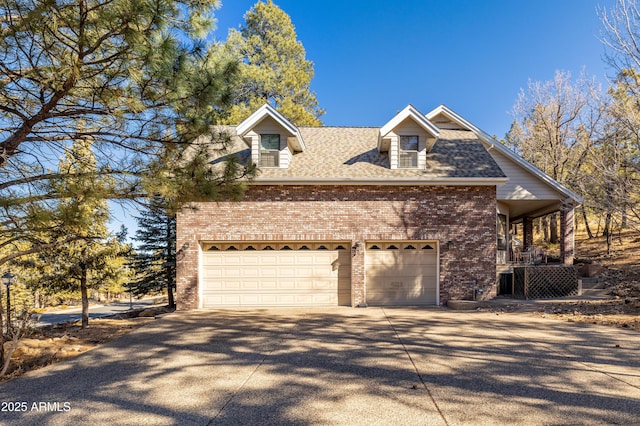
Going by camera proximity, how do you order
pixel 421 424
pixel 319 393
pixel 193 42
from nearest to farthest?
1. pixel 421 424
2. pixel 319 393
3. pixel 193 42

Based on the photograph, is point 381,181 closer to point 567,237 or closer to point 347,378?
point 347,378

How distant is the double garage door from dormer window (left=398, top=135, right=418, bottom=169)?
3.14 metres

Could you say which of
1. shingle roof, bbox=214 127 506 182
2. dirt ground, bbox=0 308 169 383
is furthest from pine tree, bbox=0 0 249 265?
shingle roof, bbox=214 127 506 182

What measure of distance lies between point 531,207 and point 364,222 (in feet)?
32.8

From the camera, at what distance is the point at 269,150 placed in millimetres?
11984

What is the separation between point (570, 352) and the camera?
19.5ft

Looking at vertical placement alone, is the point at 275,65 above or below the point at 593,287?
above

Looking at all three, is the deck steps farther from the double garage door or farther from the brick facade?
the double garage door

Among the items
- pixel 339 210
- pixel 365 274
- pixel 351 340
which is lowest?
pixel 351 340

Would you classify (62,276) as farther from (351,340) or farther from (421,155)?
(421,155)

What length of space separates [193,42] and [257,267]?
737cm

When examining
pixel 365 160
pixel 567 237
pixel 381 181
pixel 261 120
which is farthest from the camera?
pixel 567 237

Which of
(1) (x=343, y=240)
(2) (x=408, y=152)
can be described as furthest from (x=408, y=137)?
(1) (x=343, y=240)

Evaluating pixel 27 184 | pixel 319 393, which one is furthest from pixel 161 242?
pixel 319 393
